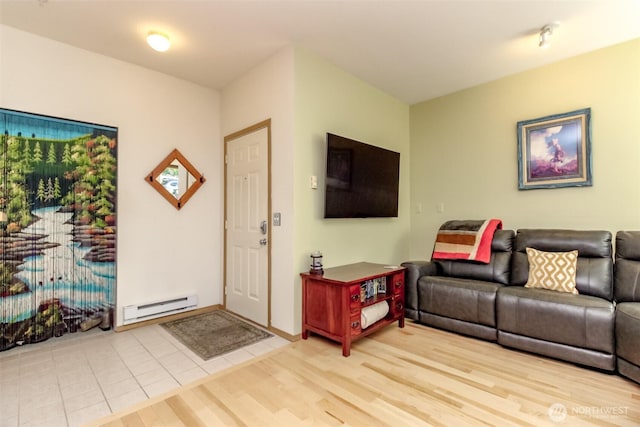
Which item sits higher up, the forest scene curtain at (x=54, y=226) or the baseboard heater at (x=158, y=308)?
the forest scene curtain at (x=54, y=226)

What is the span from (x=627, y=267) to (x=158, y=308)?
4.28 m

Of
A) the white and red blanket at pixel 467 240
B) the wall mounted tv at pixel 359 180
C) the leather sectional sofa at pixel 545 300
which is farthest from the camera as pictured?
the white and red blanket at pixel 467 240

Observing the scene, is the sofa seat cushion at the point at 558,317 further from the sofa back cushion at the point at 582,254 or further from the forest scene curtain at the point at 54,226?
the forest scene curtain at the point at 54,226

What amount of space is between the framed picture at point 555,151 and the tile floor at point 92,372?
3.12 metres

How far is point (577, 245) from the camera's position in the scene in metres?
2.69

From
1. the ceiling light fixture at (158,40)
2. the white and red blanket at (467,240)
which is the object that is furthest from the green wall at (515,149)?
the ceiling light fixture at (158,40)

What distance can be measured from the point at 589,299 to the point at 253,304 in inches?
115

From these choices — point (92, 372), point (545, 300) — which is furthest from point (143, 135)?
point (545, 300)

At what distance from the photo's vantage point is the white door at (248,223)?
307cm

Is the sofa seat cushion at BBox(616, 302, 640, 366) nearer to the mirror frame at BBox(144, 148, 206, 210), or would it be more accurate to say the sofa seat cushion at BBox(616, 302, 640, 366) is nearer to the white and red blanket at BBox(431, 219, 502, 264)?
the white and red blanket at BBox(431, 219, 502, 264)

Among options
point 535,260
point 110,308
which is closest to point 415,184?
point 535,260

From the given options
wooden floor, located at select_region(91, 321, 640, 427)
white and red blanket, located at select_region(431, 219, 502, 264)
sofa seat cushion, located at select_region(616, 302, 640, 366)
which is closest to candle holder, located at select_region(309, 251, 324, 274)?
wooden floor, located at select_region(91, 321, 640, 427)

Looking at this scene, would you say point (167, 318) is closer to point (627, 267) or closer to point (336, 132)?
point (336, 132)

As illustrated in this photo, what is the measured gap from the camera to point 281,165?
288 centimetres
